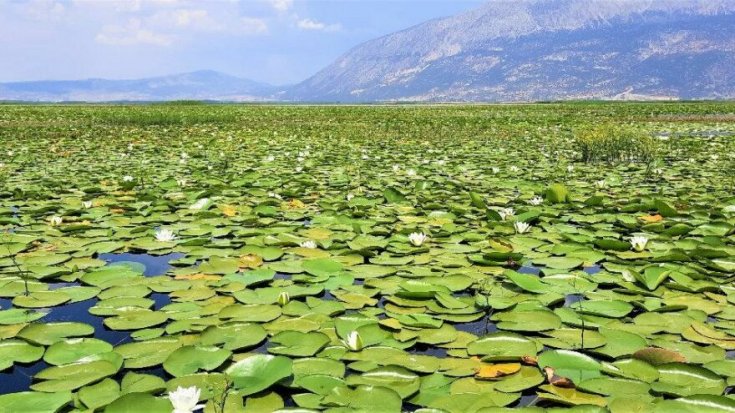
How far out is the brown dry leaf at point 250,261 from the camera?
3.17 meters

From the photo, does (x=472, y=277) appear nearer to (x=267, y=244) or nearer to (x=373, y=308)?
(x=373, y=308)

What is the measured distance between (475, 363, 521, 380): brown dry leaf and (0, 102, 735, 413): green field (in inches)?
0.4

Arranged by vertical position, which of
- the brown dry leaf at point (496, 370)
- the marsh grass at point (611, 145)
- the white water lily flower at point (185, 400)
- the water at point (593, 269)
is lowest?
the water at point (593, 269)

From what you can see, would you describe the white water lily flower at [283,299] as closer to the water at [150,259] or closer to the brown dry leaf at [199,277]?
the brown dry leaf at [199,277]

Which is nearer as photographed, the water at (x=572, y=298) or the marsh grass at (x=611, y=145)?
the water at (x=572, y=298)

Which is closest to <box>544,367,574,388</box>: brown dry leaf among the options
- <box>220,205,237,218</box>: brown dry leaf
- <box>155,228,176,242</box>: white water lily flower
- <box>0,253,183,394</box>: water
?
<box>0,253,183,394</box>: water

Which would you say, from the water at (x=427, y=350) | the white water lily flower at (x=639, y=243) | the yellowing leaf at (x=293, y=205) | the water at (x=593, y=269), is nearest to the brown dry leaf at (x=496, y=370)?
the water at (x=427, y=350)

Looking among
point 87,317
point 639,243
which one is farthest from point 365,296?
point 639,243

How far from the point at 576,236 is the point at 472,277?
3.88 ft

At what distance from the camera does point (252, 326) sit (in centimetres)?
229

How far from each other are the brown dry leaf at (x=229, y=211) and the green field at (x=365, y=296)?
1.0 inches

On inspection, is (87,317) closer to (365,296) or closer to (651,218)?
(365,296)

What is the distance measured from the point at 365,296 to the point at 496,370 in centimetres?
93

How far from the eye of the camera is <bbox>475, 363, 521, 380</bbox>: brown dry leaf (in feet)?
6.25
